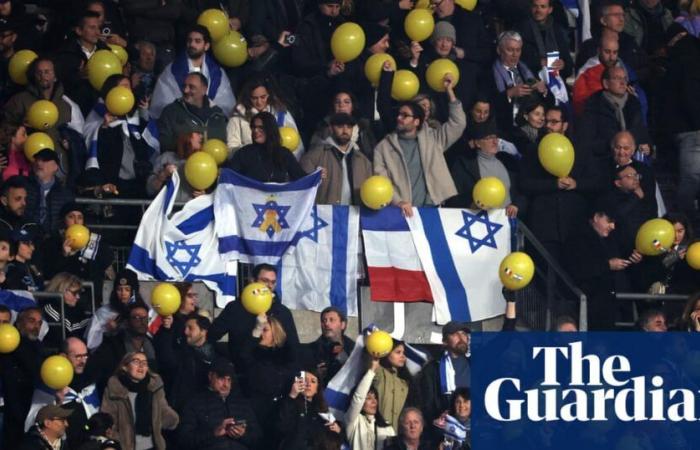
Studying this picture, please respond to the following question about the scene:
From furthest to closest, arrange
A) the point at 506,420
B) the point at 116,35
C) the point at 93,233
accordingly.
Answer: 1. the point at 116,35
2. the point at 93,233
3. the point at 506,420

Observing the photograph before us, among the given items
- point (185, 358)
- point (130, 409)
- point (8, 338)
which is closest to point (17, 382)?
point (8, 338)

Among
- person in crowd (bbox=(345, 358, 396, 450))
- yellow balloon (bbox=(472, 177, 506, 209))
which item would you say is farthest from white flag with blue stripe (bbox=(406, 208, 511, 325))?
person in crowd (bbox=(345, 358, 396, 450))

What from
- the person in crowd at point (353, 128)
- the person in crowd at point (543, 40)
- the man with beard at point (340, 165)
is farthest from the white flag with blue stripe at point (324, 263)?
the person in crowd at point (543, 40)

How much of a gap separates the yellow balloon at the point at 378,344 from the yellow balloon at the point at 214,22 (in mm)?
4032

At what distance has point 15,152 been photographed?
1069 inches

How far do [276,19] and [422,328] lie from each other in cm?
391

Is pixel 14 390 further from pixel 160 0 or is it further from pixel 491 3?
pixel 491 3

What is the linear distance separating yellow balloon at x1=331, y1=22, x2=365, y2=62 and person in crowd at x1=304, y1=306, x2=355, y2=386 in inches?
119

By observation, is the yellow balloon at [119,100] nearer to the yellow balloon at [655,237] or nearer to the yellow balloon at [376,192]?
the yellow balloon at [376,192]

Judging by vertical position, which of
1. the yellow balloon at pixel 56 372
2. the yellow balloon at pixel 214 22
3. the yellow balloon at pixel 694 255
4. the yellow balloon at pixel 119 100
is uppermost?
the yellow balloon at pixel 214 22

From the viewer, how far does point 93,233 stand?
2664 cm

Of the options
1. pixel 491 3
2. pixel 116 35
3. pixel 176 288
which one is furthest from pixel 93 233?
pixel 491 3

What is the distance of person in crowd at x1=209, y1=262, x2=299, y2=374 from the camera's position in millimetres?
25922

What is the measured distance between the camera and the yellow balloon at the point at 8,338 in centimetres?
2525
